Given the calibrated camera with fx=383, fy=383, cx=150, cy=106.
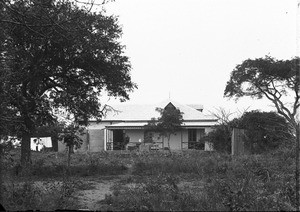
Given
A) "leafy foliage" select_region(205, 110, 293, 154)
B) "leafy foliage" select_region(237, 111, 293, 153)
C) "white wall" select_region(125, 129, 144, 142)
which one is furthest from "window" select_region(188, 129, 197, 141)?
"leafy foliage" select_region(237, 111, 293, 153)

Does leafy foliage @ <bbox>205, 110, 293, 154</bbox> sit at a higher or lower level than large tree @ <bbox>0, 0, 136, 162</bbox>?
lower

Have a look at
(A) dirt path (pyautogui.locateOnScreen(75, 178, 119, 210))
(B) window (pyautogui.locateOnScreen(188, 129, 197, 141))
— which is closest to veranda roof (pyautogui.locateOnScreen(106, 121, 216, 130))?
(B) window (pyautogui.locateOnScreen(188, 129, 197, 141))

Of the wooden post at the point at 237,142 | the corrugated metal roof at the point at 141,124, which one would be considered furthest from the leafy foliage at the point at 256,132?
the corrugated metal roof at the point at 141,124

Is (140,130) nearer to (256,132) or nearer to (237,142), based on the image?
(256,132)

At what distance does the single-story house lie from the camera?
28391mm

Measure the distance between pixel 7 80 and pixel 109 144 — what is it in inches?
979

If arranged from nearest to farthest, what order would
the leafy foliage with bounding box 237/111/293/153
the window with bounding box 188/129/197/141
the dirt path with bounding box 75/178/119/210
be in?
the dirt path with bounding box 75/178/119/210
the leafy foliage with bounding box 237/111/293/153
the window with bounding box 188/129/197/141

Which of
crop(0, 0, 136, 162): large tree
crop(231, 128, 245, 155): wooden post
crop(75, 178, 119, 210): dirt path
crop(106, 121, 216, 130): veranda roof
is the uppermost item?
crop(0, 0, 136, 162): large tree

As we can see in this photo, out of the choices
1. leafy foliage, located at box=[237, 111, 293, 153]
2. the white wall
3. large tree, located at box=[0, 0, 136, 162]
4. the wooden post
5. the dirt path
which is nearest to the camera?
the dirt path

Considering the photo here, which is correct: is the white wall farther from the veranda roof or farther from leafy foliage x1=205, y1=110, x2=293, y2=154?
leafy foliage x1=205, y1=110, x2=293, y2=154

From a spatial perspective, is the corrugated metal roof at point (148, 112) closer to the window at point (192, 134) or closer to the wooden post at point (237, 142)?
the window at point (192, 134)

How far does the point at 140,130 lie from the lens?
98.4ft

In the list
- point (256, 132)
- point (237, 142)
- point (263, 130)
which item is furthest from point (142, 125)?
point (237, 142)

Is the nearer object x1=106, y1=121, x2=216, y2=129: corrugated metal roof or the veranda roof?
the veranda roof
